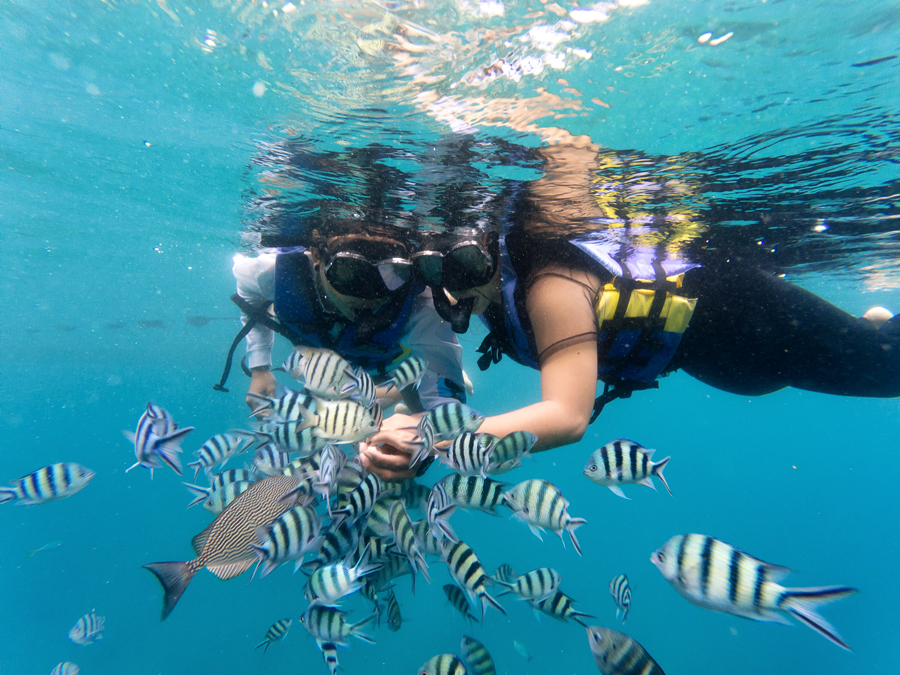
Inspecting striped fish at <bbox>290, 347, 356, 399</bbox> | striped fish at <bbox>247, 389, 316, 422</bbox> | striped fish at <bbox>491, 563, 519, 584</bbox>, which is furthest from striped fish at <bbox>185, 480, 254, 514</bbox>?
striped fish at <bbox>491, 563, 519, 584</bbox>

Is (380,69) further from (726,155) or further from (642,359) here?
(726,155)

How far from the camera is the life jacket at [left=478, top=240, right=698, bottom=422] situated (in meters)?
4.16

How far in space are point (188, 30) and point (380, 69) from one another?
2.41 metres

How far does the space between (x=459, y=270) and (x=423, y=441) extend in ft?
6.48

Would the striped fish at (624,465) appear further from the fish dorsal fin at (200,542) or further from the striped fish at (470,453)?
the fish dorsal fin at (200,542)

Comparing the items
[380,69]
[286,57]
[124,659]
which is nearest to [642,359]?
[380,69]

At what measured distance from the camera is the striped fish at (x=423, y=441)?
110 inches

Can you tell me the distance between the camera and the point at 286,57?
4.53 metres


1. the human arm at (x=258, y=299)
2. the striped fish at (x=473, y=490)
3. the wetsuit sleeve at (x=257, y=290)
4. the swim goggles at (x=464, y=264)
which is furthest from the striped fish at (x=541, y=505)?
the wetsuit sleeve at (x=257, y=290)

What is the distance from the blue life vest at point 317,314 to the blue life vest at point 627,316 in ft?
4.23

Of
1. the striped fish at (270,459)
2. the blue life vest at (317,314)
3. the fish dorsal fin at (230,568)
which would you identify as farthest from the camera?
the blue life vest at (317,314)

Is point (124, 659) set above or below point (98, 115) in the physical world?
below

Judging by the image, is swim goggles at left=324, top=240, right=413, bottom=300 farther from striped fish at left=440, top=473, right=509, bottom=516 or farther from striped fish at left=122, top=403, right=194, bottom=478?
striped fish at left=440, top=473, right=509, bottom=516

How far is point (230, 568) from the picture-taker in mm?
2701
